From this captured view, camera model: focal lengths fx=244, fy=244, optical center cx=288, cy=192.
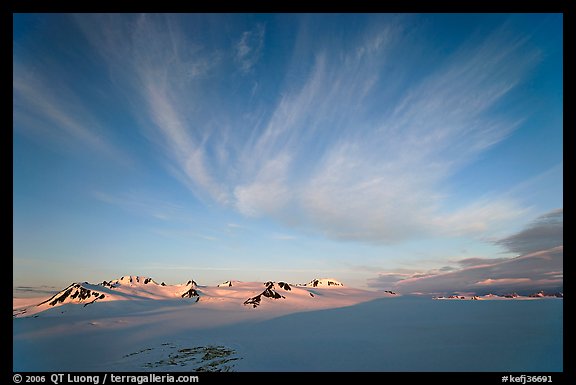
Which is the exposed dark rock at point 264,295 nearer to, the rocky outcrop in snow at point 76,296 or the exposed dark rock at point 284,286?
the exposed dark rock at point 284,286

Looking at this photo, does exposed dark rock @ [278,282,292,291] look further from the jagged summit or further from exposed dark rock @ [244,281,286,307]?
the jagged summit

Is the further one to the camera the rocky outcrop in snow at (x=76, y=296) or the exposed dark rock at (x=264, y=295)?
the rocky outcrop in snow at (x=76, y=296)

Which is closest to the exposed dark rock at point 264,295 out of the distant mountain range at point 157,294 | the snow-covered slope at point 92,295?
the distant mountain range at point 157,294

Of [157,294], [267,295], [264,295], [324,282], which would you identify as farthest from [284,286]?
[157,294]

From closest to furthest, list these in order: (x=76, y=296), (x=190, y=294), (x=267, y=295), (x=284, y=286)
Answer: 1. (x=267, y=295)
2. (x=284, y=286)
3. (x=76, y=296)
4. (x=190, y=294)

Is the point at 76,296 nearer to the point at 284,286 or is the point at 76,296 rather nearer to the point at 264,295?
the point at 264,295

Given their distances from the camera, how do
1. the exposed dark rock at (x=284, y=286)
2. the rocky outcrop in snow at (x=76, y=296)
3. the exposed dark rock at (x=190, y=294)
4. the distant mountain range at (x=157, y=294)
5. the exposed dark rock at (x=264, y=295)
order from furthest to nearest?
the exposed dark rock at (x=190, y=294), the rocky outcrop in snow at (x=76, y=296), the exposed dark rock at (x=284, y=286), the distant mountain range at (x=157, y=294), the exposed dark rock at (x=264, y=295)

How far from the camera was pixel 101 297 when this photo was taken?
131 meters

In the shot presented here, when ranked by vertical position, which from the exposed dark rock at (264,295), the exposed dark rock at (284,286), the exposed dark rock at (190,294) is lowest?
the exposed dark rock at (190,294)

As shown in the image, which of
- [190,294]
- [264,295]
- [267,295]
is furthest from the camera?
[190,294]

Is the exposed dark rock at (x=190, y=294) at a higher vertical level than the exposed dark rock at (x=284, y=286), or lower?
lower
